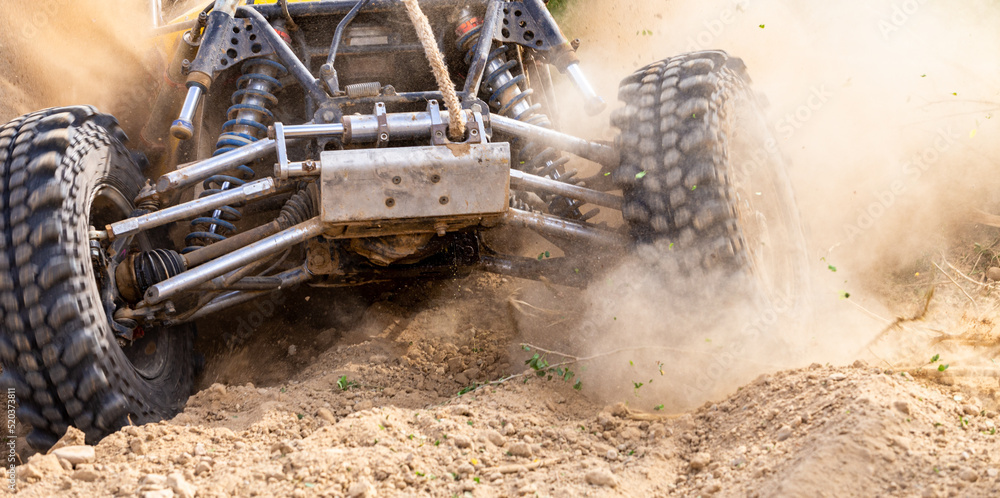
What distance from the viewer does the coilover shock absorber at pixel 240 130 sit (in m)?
4.01

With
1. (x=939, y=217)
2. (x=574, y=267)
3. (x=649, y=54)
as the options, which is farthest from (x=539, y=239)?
(x=649, y=54)

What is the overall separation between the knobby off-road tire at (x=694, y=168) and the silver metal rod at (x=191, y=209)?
1.69m

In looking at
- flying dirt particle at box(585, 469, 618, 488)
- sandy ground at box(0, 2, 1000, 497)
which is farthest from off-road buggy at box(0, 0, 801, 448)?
flying dirt particle at box(585, 469, 618, 488)

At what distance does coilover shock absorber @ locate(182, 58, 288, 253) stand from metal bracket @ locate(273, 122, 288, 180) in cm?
56

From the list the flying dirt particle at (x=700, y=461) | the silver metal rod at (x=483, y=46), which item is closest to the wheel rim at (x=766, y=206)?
the silver metal rod at (x=483, y=46)

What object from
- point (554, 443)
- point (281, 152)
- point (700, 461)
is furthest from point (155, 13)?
point (700, 461)

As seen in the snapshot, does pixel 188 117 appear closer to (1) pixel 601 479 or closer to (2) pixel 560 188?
(2) pixel 560 188

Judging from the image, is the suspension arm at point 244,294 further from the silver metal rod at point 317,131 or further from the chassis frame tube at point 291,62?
the chassis frame tube at point 291,62

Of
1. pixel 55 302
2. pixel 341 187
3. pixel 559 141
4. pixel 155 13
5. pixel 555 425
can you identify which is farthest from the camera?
pixel 155 13

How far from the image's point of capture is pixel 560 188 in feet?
12.6

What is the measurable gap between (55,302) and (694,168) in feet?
9.18

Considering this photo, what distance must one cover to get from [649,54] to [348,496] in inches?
237

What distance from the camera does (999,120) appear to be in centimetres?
550

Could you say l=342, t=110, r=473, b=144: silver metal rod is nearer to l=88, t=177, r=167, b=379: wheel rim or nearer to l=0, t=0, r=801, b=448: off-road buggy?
l=0, t=0, r=801, b=448: off-road buggy
